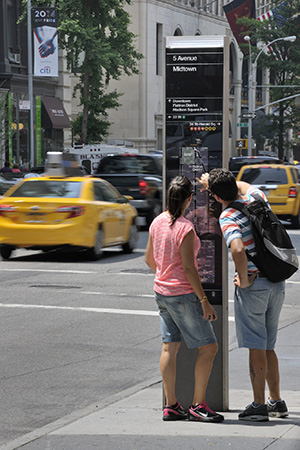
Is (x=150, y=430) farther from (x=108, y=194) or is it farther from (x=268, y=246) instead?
(x=108, y=194)

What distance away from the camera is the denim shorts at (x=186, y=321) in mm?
6332

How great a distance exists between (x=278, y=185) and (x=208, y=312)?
19.6 meters

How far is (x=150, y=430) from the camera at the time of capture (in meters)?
6.21

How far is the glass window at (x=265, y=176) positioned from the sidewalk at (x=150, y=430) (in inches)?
725

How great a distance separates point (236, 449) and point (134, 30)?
6600cm

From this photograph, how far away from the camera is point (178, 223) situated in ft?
20.7

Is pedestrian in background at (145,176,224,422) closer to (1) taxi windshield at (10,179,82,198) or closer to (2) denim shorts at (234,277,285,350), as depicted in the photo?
(2) denim shorts at (234,277,285,350)

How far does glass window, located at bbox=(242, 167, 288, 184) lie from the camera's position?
25750 millimetres

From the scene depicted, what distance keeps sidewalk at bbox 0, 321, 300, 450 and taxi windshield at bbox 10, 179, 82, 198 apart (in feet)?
33.9

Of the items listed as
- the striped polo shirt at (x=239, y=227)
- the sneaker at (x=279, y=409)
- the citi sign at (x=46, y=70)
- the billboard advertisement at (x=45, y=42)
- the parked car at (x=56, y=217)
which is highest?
the billboard advertisement at (x=45, y=42)

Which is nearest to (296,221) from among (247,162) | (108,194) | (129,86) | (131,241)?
(131,241)

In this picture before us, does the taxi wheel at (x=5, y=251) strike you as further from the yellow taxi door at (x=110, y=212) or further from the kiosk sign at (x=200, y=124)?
the kiosk sign at (x=200, y=124)

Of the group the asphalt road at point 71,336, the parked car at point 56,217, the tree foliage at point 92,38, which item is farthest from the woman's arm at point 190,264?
the tree foliage at point 92,38

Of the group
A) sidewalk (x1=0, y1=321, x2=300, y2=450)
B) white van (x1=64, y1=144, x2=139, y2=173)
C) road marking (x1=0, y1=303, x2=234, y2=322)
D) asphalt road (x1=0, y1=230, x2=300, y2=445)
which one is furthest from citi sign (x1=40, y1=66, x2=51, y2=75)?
sidewalk (x1=0, y1=321, x2=300, y2=450)
